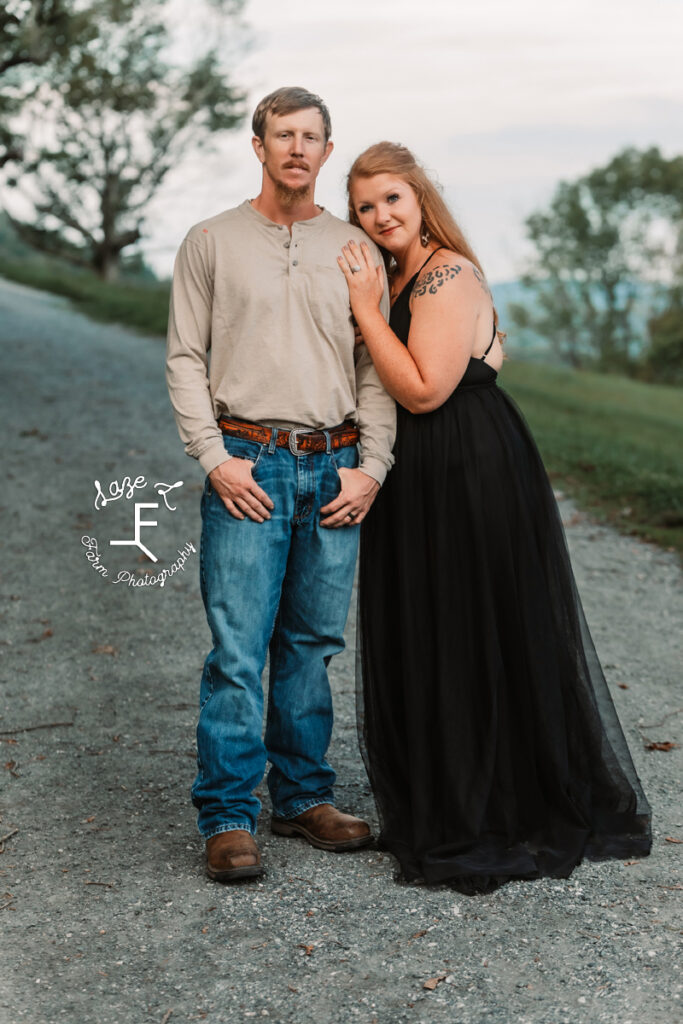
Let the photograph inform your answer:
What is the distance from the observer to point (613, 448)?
11.9 meters

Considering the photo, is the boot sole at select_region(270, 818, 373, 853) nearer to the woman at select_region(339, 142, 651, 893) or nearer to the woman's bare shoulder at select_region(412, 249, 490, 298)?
the woman at select_region(339, 142, 651, 893)

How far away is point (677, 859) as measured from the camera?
3.70 metres

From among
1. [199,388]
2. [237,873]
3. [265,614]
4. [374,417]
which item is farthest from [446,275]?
[237,873]

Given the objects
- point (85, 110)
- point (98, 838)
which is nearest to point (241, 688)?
point (98, 838)

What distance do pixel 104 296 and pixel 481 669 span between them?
19.1 meters

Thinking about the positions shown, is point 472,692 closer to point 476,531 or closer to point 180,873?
point 476,531

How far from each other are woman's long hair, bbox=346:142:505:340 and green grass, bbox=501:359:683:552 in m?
5.18

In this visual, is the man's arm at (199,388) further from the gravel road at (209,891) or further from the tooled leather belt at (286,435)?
the gravel road at (209,891)

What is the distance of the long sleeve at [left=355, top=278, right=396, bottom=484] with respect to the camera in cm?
357

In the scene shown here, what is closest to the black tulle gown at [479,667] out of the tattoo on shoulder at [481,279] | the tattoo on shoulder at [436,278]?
the tattoo on shoulder at [436,278]

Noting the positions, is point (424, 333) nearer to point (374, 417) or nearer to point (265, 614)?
point (374, 417)

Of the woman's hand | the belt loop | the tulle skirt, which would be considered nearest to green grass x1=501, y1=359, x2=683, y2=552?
the tulle skirt

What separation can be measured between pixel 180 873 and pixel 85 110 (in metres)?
25.1

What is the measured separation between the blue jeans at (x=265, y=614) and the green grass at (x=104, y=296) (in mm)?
14257
